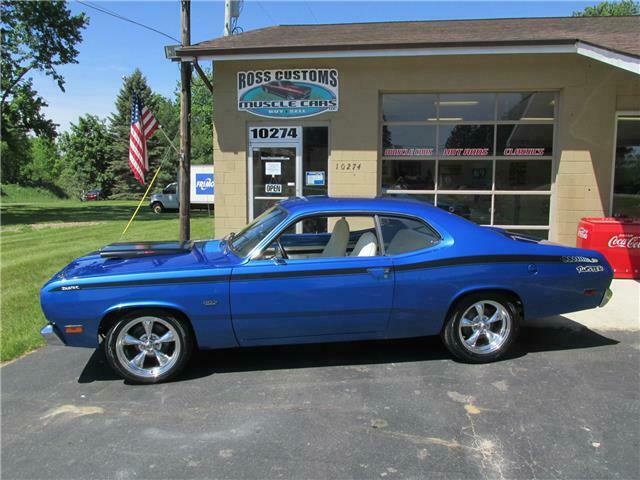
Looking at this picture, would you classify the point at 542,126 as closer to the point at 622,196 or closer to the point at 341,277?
the point at 622,196

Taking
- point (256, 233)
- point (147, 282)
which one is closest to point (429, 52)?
point (256, 233)

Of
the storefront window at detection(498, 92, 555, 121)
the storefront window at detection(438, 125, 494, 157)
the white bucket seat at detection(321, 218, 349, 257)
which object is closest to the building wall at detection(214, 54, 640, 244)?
the storefront window at detection(498, 92, 555, 121)

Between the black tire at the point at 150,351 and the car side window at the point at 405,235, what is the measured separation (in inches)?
75.3

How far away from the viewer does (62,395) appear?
4.04m

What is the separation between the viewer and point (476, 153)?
9.45 metres

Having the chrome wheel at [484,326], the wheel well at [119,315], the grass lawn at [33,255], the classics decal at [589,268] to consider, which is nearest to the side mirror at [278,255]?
the wheel well at [119,315]

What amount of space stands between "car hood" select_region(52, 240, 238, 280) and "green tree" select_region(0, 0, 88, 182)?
2524 centimetres

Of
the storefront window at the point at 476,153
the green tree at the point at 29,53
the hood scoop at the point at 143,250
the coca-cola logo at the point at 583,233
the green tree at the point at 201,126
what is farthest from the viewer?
the green tree at the point at 201,126

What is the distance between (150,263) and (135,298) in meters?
0.42

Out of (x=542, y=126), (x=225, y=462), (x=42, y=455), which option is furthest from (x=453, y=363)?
(x=542, y=126)

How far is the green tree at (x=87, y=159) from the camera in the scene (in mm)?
54812

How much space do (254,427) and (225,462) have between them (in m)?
0.44

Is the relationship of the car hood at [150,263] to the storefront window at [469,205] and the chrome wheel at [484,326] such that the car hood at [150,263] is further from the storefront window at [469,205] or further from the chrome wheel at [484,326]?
the storefront window at [469,205]

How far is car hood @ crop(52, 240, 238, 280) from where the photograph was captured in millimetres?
4102
